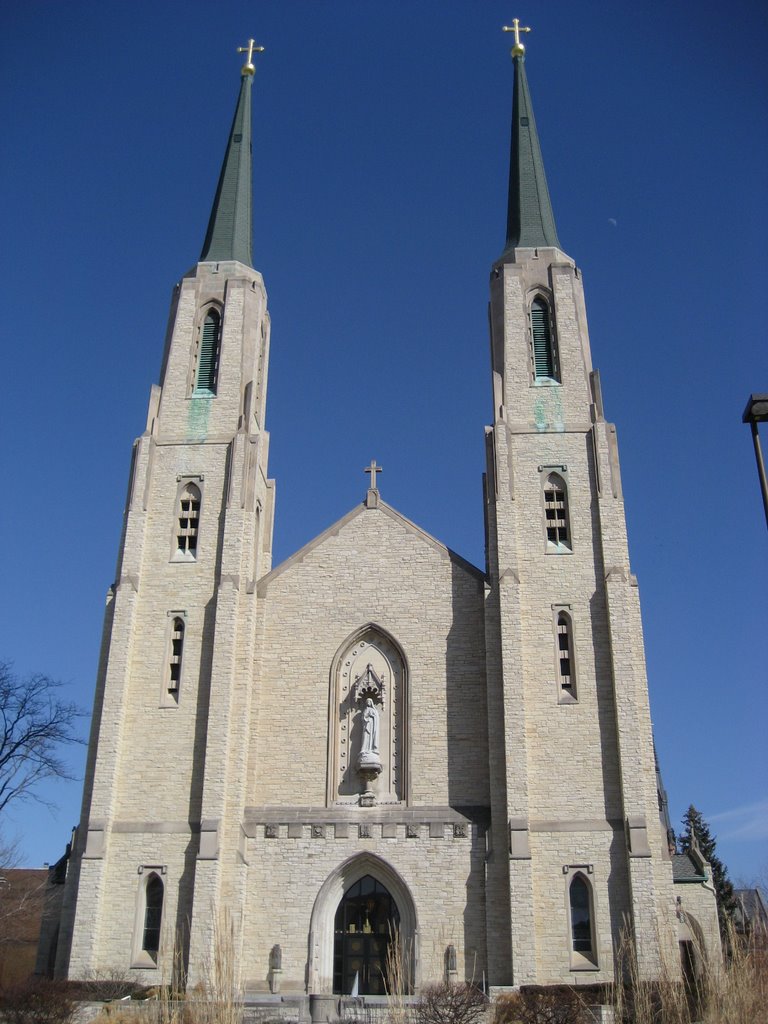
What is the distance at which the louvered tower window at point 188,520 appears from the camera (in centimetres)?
2795

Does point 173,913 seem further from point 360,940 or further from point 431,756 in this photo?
point 431,756

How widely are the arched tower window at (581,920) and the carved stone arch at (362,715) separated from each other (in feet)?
13.8

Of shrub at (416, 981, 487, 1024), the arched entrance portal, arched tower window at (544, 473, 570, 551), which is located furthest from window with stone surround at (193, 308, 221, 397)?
shrub at (416, 981, 487, 1024)

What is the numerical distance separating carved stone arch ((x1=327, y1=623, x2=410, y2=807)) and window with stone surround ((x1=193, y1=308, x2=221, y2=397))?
858 centimetres

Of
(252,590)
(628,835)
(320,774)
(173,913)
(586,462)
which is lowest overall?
(173,913)

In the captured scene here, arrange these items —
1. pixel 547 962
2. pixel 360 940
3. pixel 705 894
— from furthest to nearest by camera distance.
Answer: pixel 705 894, pixel 360 940, pixel 547 962

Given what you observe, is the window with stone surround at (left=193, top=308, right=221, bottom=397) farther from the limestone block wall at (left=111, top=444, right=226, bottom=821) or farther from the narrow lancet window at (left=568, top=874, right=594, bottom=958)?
the narrow lancet window at (left=568, top=874, right=594, bottom=958)

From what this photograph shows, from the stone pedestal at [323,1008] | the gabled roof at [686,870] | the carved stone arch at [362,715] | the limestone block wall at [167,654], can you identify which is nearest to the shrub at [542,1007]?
the stone pedestal at [323,1008]

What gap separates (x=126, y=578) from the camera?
2700 cm

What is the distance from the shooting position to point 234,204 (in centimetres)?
3456

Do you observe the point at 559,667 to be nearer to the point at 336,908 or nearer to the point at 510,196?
the point at 336,908

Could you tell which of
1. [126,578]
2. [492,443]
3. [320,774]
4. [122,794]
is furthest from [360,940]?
[492,443]

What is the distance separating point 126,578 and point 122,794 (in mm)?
5270

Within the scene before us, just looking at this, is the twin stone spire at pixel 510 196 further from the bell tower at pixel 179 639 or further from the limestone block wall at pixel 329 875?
the limestone block wall at pixel 329 875
